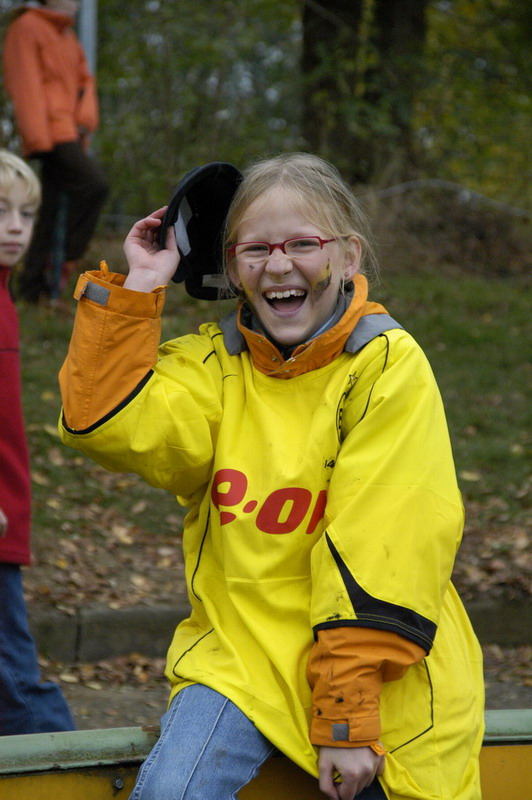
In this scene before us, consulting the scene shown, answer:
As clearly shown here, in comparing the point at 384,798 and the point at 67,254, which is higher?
the point at 384,798

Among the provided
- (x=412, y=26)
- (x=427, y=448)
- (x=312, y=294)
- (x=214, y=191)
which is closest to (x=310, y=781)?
(x=427, y=448)

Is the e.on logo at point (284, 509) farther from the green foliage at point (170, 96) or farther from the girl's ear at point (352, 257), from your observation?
the green foliage at point (170, 96)

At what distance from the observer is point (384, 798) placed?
7.24ft

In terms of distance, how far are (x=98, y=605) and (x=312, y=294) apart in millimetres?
2745

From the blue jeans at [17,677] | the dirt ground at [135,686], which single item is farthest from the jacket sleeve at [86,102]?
the blue jeans at [17,677]

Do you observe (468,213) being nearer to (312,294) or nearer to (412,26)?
(412,26)

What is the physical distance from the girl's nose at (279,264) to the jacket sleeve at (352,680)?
0.81 metres

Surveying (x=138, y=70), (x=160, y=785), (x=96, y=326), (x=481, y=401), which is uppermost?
(x=96, y=326)

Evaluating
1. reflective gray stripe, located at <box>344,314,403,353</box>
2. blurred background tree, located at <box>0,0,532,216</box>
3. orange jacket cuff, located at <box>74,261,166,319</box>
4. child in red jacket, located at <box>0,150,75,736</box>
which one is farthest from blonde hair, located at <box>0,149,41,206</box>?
blurred background tree, located at <box>0,0,532,216</box>

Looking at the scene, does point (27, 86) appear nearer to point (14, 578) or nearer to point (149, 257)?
point (14, 578)

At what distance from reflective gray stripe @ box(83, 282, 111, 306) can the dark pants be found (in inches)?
226

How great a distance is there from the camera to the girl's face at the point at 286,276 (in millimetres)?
2445

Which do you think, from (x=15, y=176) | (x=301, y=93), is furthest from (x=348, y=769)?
(x=301, y=93)

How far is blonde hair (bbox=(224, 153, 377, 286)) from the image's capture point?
2.48 metres
